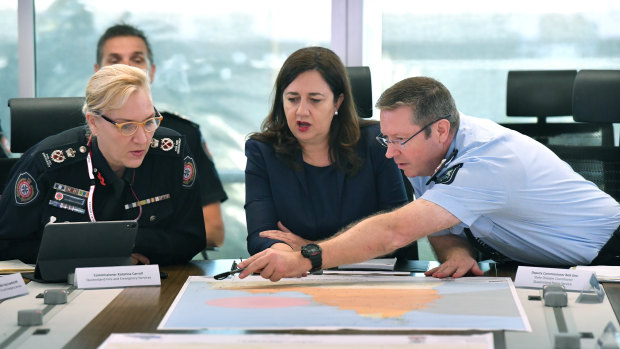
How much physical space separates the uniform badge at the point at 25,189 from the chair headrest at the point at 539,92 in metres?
2.19

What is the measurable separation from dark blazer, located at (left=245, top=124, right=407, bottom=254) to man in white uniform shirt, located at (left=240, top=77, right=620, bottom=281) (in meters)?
0.25

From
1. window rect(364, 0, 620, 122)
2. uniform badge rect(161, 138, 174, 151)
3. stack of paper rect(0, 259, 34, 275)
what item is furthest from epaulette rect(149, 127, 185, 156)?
window rect(364, 0, 620, 122)

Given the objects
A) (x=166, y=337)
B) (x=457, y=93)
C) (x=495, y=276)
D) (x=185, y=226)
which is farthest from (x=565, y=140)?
(x=166, y=337)

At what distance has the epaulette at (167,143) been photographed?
9.80 ft

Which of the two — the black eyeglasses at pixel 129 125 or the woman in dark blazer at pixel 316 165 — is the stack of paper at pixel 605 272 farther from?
the black eyeglasses at pixel 129 125

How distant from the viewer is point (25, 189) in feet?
9.20

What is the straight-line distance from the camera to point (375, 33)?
488 centimetres

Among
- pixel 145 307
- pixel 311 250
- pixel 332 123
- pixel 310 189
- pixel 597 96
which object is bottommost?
pixel 145 307

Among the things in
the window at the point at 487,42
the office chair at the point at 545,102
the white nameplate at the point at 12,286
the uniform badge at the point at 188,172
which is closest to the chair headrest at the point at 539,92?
the office chair at the point at 545,102

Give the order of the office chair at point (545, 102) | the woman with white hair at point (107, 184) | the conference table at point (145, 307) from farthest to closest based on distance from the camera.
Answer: the office chair at point (545, 102), the woman with white hair at point (107, 184), the conference table at point (145, 307)

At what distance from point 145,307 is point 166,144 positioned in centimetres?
95

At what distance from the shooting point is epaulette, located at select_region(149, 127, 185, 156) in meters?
2.99

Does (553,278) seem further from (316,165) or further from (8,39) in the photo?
(8,39)

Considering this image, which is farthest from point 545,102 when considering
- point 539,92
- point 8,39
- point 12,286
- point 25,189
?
point 8,39
